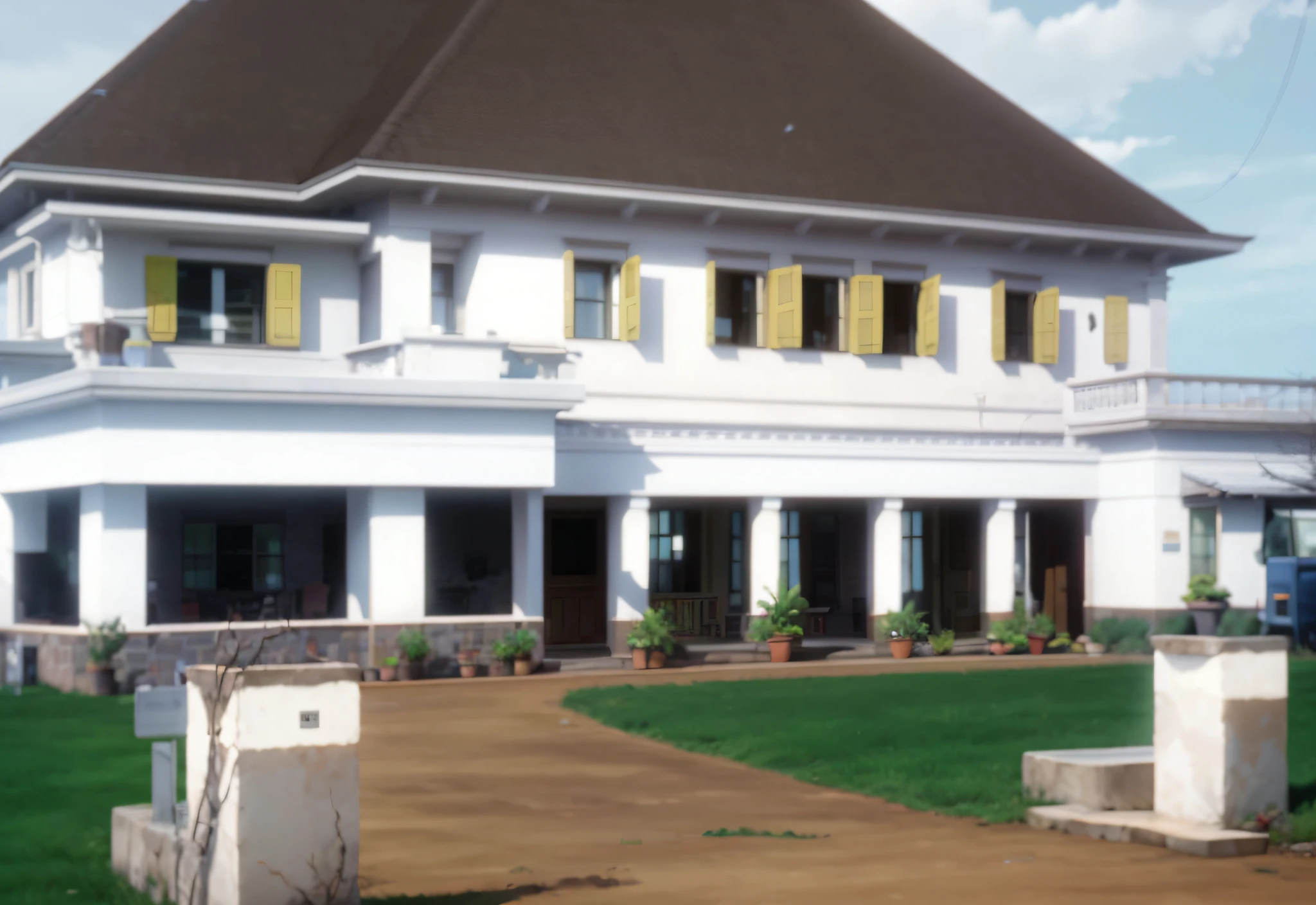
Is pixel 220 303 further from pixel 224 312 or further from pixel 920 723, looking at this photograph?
pixel 920 723

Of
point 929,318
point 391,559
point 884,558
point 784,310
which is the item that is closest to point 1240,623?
point 884,558

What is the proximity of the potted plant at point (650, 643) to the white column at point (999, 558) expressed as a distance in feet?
22.5

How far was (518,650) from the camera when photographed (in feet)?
81.6

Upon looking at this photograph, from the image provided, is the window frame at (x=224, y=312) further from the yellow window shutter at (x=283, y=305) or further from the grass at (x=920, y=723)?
the grass at (x=920, y=723)

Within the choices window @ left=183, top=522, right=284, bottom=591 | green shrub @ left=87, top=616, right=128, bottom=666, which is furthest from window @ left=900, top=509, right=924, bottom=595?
green shrub @ left=87, top=616, right=128, bottom=666

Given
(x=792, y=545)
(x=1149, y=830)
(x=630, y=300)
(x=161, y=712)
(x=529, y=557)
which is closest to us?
(x=161, y=712)

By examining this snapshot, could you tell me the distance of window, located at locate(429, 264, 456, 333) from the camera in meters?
27.9

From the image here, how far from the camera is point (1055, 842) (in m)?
10.9

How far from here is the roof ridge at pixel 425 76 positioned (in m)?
26.3

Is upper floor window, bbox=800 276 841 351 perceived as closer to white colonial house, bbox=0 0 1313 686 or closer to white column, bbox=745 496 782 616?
white colonial house, bbox=0 0 1313 686

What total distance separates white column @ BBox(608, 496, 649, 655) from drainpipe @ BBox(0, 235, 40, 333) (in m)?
10.2

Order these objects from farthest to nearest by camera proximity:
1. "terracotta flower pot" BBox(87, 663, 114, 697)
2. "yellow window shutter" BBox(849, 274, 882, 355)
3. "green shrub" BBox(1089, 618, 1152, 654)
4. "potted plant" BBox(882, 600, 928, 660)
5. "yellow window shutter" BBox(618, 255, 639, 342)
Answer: "yellow window shutter" BBox(849, 274, 882, 355) → "green shrub" BBox(1089, 618, 1152, 654) → "potted plant" BBox(882, 600, 928, 660) → "yellow window shutter" BBox(618, 255, 639, 342) → "terracotta flower pot" BBox(87, 663, 114, 697)

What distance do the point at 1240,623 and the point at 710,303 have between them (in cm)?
1048

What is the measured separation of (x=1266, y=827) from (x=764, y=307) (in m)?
19.5
